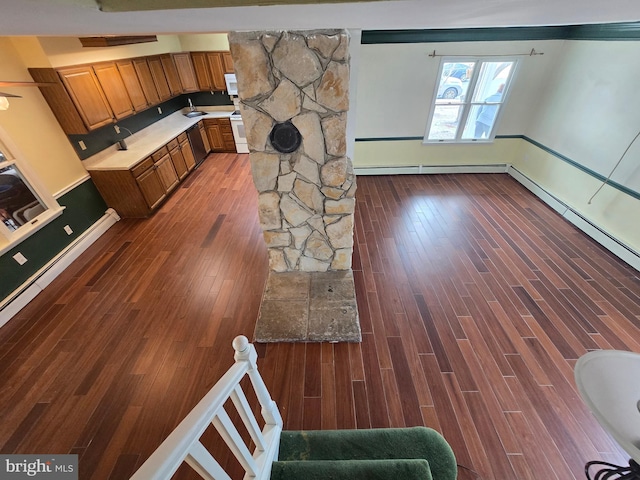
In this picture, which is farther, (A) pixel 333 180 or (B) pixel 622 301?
(B) pixel 622 301

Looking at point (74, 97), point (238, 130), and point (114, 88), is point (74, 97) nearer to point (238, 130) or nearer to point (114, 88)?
point (114, 88)

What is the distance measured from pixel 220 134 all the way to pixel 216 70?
1.25 m

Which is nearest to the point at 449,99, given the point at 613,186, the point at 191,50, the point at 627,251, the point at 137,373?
the point at 613,186

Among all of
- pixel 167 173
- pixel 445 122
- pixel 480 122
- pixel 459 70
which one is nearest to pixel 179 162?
pixel 167 173

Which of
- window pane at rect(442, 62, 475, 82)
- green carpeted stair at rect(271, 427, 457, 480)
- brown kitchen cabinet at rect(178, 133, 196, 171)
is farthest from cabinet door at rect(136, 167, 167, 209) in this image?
window pane at rect(442, 62, 475, 82)

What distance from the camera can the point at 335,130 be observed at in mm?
1987

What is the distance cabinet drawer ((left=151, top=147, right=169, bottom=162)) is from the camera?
4.03 meters

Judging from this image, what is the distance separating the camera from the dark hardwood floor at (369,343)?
1.75 metres

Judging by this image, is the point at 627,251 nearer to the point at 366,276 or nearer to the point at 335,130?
the point at 366,276

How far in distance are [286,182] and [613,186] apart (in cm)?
391

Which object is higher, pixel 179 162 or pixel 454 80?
pixel 454 80

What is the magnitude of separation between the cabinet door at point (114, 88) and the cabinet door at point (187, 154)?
953 millimetres

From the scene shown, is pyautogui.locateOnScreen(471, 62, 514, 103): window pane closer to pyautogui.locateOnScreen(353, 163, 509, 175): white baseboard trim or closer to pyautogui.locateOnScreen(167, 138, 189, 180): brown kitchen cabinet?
pyautogui.locateOnScreen(353, 163, 509, 175): white baseboard trim

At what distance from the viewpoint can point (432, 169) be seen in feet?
16.1
